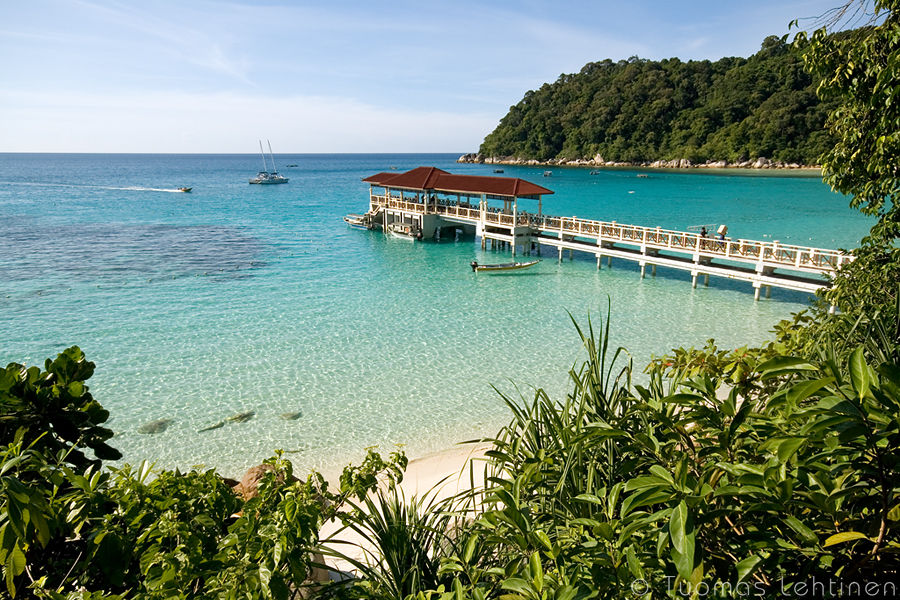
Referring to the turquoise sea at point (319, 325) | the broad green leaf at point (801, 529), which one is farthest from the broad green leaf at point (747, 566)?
the turquoise sea at point (319, 325)

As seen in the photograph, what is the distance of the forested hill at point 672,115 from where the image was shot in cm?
9494

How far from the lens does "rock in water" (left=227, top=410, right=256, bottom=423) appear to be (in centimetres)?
1151

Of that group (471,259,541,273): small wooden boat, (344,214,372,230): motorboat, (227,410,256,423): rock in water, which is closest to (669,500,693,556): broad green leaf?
(227,410,256,423): rock in water

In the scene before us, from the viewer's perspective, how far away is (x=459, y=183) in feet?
106

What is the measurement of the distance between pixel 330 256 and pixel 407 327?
45.7 ft

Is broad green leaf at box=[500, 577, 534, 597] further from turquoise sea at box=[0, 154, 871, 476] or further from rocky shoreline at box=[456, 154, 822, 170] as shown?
rocky shoreline at box=[456, 154, 822, 170]

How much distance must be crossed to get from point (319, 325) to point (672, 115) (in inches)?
4825

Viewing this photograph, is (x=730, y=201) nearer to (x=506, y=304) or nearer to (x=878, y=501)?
(x=506, y=304)

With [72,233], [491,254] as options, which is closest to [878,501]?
[491,254]

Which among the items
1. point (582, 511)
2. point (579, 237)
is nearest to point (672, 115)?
point (579, 237)

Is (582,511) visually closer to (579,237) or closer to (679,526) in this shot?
(679,526)

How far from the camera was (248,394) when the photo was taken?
12680 mm

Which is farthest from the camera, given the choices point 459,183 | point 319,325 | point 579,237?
point 459,183

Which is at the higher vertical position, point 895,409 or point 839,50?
point 839,50
